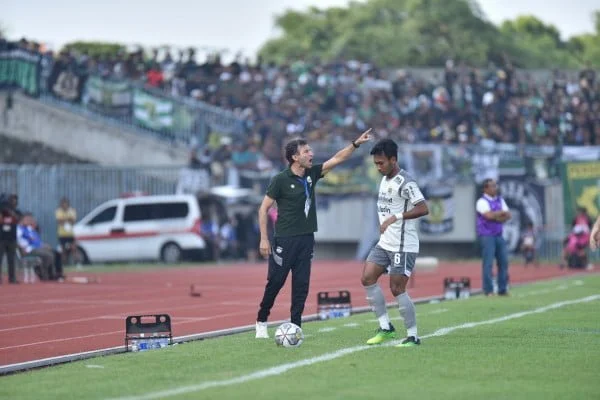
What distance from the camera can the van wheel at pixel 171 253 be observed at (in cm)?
3919

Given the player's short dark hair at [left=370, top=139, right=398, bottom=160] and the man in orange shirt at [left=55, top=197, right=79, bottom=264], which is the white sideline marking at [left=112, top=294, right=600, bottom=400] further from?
the man in orange shirt at [left=55, top=197, right=79, bottom=264]

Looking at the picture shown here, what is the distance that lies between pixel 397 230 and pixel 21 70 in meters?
30.0

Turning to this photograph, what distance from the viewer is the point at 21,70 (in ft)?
137

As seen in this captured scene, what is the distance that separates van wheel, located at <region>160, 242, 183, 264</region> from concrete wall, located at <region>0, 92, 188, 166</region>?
3.63 meters

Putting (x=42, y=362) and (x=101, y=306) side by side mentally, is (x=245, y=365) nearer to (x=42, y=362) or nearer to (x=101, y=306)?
(x=42, y=362)

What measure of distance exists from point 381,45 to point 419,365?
197 feet

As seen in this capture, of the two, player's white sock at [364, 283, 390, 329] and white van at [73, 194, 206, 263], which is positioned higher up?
white van at [73, 194, 206, 263]

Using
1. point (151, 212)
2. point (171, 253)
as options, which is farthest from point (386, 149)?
point (171, 253)

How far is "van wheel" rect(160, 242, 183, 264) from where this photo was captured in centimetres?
3919

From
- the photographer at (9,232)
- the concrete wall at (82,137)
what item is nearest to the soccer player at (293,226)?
the photographer at (9,232)

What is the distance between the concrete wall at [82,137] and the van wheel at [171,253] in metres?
3.63

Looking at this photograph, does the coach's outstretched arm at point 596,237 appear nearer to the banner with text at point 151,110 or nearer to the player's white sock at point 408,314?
the player's white sock at point 408,314

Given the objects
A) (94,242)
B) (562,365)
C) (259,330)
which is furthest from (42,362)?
(94,242)

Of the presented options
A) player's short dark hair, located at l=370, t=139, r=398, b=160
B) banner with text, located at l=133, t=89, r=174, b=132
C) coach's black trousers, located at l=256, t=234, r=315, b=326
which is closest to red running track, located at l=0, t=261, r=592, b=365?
coach's black trousers, located at l=256, t=234, r=315, b=326
